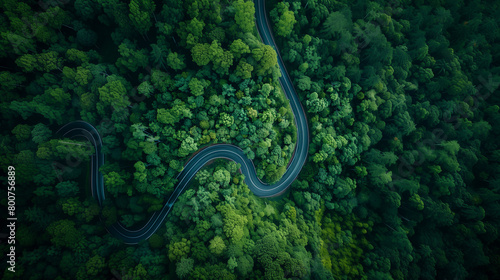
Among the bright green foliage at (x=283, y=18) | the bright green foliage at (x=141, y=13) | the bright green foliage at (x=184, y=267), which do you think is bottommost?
the bright green foliage at (x=184, y=267)

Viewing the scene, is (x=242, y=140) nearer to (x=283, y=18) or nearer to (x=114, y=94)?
(x=114, y=94)

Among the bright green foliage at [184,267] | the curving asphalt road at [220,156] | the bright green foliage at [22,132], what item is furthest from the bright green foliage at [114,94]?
the bright green foliage at [184,267]

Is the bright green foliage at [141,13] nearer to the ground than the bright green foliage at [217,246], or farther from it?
farther from it

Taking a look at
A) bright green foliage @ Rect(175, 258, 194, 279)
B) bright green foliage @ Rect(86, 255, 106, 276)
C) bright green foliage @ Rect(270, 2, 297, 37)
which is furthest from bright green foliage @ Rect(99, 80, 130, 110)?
bright green foliage @ Rect(270, 2, 297, 37)

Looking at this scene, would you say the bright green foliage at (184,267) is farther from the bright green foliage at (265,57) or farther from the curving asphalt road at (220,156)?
the bright green foliage at (265,57)

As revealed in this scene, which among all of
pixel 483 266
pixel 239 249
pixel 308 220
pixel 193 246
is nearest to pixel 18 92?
pixel 193 246

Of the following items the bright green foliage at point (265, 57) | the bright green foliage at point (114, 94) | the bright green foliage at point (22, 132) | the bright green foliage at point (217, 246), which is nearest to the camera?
the bright green foliage at point (217, 246)

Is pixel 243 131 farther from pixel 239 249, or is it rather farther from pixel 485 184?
pixel 485 184
